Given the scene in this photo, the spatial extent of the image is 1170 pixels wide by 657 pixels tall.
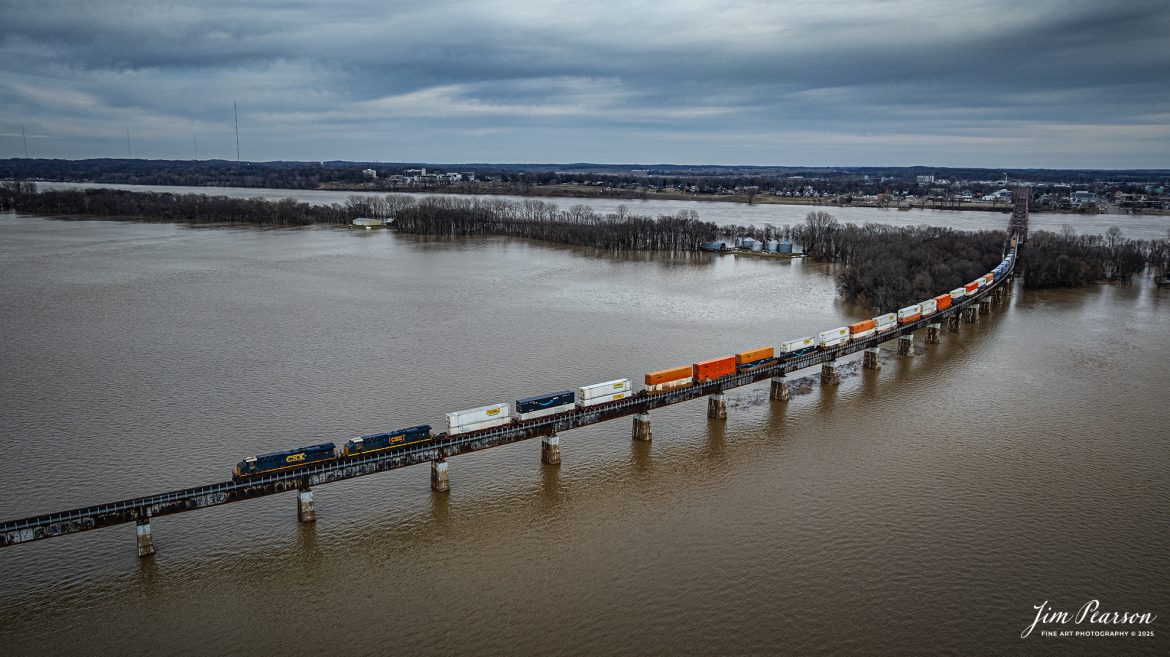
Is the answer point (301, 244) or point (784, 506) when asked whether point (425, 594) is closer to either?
point (784, 506)

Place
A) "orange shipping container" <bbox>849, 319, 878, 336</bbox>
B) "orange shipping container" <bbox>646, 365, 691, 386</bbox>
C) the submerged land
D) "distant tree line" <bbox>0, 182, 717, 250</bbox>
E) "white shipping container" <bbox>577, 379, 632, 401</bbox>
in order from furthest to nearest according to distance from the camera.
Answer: "distant tree line" <bbox>0, 182, 717, 250</bbox>
the submerged land
"orange shipping container" <bbox>849, 319, 878, 336</bbox>
"orange shipping container" <bbox>646, 365, 691, 386</bbox>
"white shipping container" <bbox>577, 379, 632, 401</bbox>

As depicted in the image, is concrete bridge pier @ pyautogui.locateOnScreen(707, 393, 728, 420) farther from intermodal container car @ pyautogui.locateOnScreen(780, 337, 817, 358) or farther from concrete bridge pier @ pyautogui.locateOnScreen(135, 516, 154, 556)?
concrete bridge pier @ pyautogui.locateOnScreen(135, 516, 154, 556)

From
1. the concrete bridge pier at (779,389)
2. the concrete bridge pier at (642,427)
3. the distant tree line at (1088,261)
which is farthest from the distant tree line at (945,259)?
the concrete bridge pier at (642,427)

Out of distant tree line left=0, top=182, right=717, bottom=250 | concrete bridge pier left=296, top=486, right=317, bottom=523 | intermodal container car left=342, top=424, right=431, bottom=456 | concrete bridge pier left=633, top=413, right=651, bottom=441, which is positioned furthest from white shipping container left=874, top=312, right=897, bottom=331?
distant tree line left=0, top=182, right=717, bottom=250

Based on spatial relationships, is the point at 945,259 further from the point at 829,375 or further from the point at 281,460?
the point at 281,460

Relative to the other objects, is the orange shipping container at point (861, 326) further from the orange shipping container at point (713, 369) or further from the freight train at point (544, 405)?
the orange shipping container at point (713, 369)
